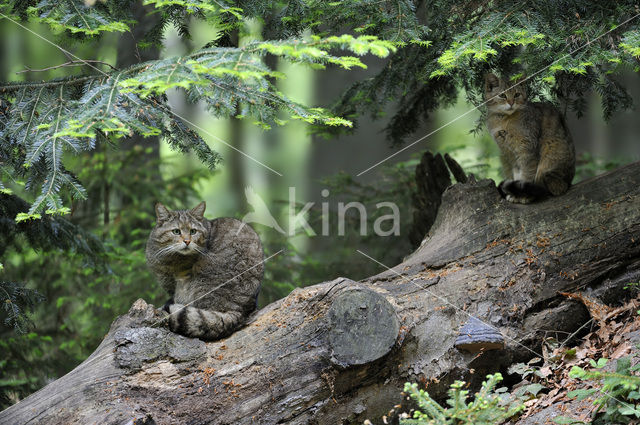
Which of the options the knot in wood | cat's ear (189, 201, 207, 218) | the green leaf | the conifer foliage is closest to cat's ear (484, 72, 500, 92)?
the conifer foliage

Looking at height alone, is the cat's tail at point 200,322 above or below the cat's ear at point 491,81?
below

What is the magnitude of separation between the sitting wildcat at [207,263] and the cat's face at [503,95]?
277 centimetres

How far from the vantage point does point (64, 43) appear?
16.9 ft

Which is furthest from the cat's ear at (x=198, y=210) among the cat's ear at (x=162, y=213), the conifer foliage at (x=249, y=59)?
the conifer foliage at (x=249, y=59)

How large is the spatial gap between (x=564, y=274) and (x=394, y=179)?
3452 mm

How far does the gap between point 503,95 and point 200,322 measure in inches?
143

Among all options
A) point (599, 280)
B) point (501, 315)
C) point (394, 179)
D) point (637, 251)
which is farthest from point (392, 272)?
point (394, 179)

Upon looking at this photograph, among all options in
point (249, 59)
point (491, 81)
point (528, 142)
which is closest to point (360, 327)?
point (249, 59)

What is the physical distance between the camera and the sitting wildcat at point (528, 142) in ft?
17.7

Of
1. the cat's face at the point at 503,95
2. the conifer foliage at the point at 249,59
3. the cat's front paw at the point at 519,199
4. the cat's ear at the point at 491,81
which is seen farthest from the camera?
the cat's ear at the point at 491,81

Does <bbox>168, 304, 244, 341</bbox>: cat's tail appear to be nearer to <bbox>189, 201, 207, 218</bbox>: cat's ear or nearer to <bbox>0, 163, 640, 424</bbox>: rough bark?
<bbox>0, 163, 640, 424</bbox>: rough bark

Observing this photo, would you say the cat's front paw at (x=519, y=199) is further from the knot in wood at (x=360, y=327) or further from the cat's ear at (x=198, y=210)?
the cat's ear at (x=198, y=210)

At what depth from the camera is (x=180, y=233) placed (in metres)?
4.97

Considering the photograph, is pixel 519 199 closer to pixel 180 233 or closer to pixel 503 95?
pixel 503 95
